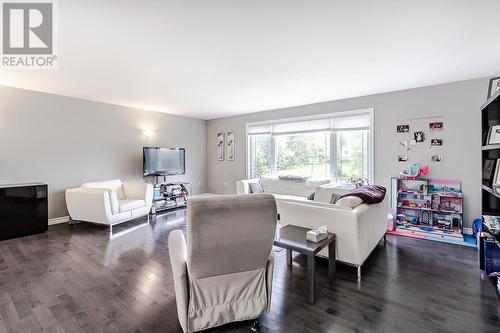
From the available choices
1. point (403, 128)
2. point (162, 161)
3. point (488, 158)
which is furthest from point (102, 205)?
point (403, 128)

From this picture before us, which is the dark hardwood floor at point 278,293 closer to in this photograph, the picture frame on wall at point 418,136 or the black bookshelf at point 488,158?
the black bookshelf at point 488,158

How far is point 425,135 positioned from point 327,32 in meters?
2.91

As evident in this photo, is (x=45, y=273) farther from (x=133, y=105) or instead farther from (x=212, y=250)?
(x=133, y=105)

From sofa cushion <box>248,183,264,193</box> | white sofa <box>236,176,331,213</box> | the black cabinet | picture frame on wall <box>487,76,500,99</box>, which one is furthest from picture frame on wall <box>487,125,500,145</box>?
the black cabinet

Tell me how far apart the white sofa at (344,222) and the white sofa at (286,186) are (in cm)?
187

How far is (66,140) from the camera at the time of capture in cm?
443

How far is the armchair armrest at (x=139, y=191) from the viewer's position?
468 cm

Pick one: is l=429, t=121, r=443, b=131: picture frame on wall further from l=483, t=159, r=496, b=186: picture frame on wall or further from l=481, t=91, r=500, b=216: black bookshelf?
l=483, t=159, r=496, b=186: picture frame on wall

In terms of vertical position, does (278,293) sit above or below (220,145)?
below

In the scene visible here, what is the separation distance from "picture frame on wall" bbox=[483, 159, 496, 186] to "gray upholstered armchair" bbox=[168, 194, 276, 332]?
246 cm

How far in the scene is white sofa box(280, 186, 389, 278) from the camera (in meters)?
2.34

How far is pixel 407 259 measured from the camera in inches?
112

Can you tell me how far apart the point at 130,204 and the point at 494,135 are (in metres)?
5.16

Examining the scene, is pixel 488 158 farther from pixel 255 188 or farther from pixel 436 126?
pixel 255 188
